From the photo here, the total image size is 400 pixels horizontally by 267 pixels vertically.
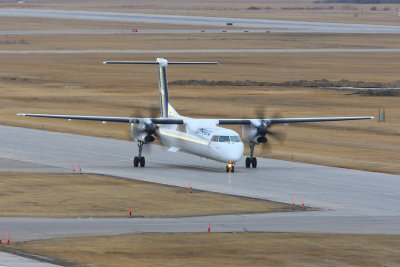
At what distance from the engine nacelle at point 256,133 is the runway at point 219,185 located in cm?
181

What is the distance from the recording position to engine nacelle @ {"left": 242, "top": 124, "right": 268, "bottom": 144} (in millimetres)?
52562

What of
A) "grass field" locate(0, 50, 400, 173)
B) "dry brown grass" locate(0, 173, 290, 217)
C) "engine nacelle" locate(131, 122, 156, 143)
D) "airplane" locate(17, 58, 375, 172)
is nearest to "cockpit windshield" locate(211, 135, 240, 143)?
"airplane" locate(17, 58, 375, 172)

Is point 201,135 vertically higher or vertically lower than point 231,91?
lower

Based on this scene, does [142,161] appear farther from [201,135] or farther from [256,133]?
[256,133]

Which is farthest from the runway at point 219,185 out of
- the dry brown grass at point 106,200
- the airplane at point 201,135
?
the dry brown grass at point 106,200

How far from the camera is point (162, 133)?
180 ft

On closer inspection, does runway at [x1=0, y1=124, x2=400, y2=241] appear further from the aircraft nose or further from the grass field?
the grass field

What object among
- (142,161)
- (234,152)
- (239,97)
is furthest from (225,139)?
(239,97)

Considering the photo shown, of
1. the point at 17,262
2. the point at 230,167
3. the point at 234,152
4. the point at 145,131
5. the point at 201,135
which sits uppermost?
Result: the point at 145,131

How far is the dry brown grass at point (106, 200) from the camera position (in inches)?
1531

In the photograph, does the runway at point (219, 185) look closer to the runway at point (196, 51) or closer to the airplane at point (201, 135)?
the airplane at point (201, 135)

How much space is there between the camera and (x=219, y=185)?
46719 millimetres

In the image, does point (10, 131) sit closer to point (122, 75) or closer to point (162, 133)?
point (162, 133)

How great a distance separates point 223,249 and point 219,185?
15529mm
